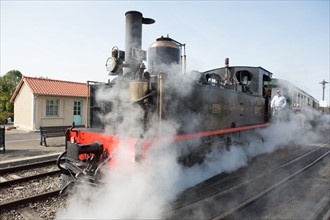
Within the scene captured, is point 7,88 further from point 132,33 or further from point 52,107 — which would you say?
point 132,33

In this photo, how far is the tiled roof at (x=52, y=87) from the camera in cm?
1370

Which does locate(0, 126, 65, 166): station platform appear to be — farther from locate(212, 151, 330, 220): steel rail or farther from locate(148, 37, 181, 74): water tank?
locate(212, 151, 330, 220): steel rail

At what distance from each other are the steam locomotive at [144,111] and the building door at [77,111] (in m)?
11.7

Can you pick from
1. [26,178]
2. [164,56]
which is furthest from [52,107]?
[164,56]

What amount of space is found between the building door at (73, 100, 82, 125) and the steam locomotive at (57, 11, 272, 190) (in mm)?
11680

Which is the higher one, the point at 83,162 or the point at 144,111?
the point at 144,111

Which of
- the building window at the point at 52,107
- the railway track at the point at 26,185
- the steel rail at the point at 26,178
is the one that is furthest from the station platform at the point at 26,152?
the building window at the point at 52,107

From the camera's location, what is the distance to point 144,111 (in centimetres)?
372

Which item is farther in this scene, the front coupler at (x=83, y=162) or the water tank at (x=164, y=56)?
the water tank at (x=164, y=56)

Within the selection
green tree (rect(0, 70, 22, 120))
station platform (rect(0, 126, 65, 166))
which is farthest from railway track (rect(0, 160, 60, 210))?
green tree (rect(0, 70, 22, 120))

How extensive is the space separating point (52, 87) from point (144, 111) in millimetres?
12961

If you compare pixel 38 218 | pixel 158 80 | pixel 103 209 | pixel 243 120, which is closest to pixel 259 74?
pixel 243 120

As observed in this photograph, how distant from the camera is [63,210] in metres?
3.43

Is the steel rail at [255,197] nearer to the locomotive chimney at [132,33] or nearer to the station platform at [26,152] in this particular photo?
the locomotive chimney at [132,33]
